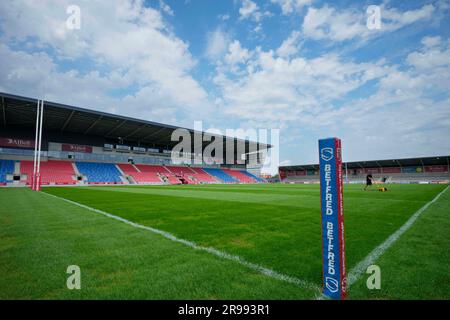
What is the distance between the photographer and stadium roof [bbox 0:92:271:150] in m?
27.9

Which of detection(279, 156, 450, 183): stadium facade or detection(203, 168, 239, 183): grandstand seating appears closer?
detection(279, 156, 450, 183): stadium facade

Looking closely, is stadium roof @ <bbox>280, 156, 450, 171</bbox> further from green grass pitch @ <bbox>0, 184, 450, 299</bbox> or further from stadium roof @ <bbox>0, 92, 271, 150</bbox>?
green grass pitch @ <bbox>0, 184, 450, 299</bbox>

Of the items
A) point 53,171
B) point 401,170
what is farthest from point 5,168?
point 401,170

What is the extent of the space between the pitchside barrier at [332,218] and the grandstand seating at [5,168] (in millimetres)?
41717

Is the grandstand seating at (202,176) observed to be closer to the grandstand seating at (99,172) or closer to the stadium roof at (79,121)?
the stadium roof at (79,121)

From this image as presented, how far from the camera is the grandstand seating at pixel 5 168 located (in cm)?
3114

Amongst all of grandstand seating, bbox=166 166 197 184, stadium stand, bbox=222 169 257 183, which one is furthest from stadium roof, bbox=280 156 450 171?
grandstand seating, bbox=166 166 197 184

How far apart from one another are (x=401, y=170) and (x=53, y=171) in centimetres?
7370

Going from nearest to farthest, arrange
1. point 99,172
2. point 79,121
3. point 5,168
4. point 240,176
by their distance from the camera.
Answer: point 5,168 → point 79,121 → point 99,172 → point 240,176

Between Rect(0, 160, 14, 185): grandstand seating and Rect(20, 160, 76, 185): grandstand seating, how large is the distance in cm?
112

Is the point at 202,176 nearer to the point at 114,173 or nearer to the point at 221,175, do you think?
the point at 221,175

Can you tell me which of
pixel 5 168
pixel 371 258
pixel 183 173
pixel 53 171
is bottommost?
pixel 371 258

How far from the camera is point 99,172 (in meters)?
40.8

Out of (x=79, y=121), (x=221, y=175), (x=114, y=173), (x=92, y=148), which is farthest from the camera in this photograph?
(x=221, y=175)
